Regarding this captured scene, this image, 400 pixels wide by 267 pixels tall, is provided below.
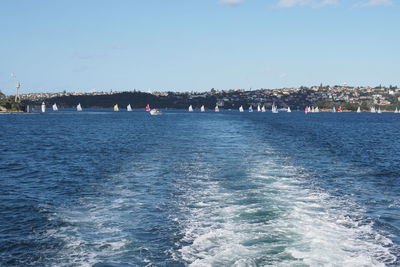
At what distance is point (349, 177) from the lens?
103 ft

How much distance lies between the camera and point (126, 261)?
13.3m

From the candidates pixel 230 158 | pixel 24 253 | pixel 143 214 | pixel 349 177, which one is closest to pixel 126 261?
pixel 24 253

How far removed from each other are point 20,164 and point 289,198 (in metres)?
26.5

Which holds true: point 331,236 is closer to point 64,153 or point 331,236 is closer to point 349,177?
point 349,177

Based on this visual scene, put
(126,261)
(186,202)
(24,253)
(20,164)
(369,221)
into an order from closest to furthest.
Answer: (126,261)
(24,253)
(369,221)
(186,202)
(20,164)

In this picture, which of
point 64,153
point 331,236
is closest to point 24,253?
point 331,236

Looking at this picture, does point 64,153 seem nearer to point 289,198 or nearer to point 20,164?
point 20,164

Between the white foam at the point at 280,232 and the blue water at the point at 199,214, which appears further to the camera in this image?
A: the blue water at the point at 199,214

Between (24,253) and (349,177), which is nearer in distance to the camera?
(24,253)

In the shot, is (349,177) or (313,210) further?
(349,177)

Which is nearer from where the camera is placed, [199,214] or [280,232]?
[280,232]

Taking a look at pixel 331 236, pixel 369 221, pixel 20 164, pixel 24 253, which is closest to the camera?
pixel 24 253

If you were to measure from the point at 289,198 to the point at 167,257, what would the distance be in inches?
409

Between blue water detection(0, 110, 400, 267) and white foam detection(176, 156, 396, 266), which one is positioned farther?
blue water detection(0, 110, 400, 267)
